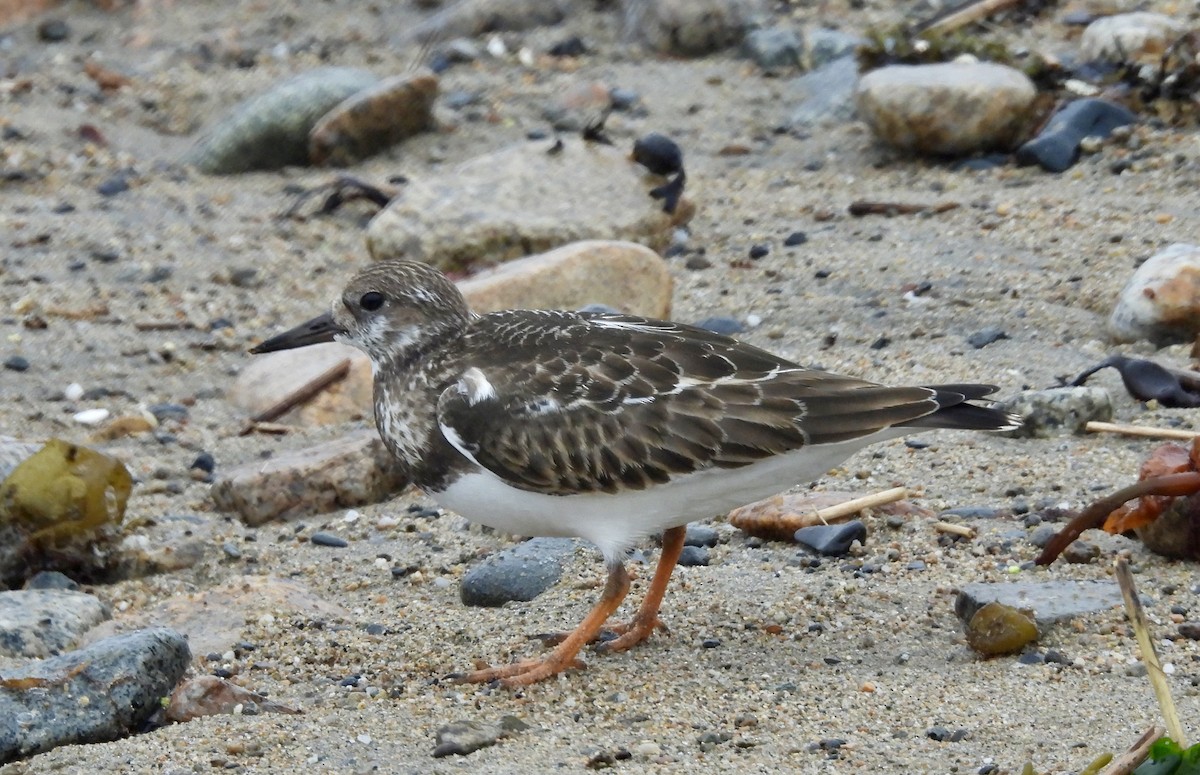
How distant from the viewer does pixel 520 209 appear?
Answer: 6988mm

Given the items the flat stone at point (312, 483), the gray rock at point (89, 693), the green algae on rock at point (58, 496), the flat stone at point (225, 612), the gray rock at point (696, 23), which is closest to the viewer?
the gray rock at point (89, 693)

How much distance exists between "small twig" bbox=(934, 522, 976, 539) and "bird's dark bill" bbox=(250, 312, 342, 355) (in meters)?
1.74

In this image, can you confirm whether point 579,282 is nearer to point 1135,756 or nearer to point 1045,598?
point 1045,598

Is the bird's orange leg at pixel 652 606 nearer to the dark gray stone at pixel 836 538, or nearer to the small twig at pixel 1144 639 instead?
the dark gray stone at pixel 836 538

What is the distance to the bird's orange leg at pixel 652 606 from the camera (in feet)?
13.6

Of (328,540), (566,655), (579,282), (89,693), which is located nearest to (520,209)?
(579,282)

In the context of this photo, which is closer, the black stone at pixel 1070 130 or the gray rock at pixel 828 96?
the black stone at pixel 1070 130

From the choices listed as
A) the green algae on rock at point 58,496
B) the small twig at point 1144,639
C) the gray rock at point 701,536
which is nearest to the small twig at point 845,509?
the gray rock at point 701,536

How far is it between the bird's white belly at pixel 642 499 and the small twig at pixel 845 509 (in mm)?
629

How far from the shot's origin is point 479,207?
696 centimetres

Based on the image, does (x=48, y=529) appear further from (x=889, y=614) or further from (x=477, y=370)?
(x=889, y=614)

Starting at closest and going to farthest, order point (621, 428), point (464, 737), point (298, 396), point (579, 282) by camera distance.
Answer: point (464, 737)
point (621, 428)
point (298, 396)
point (579, 282)

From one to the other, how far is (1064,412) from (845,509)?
0.89 meters

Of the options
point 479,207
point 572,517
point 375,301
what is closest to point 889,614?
point 572,517
